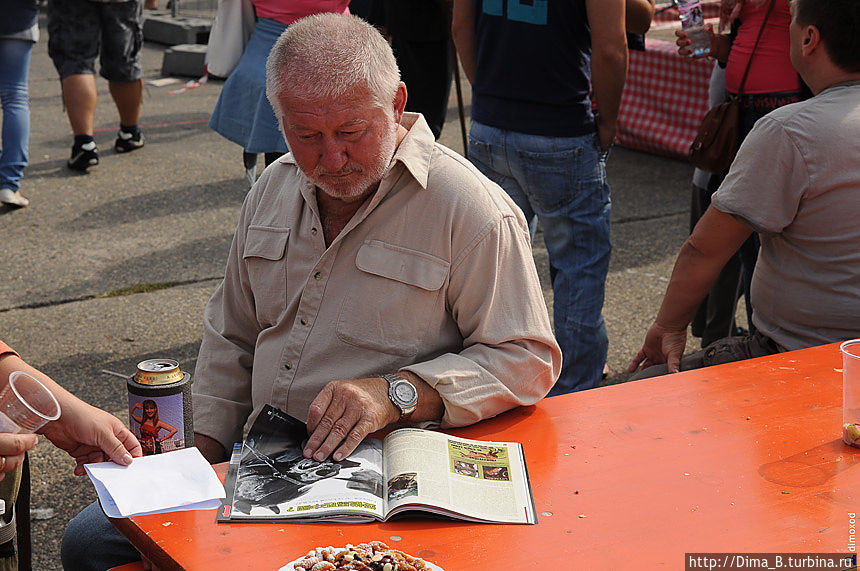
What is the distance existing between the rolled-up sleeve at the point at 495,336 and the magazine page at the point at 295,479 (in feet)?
0.73

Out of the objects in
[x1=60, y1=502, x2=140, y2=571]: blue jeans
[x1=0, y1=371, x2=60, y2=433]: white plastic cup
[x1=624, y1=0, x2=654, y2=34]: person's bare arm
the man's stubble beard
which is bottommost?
[x1=60, y1=502, x2=140, y2=571]: blue jeans

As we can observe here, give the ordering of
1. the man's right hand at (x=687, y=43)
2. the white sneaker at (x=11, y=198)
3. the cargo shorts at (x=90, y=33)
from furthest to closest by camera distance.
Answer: the cargo shorts at (x=90, y=33)
the white sneaker at (x=11, y=198)
the man's right hand at (x=687, y=43)

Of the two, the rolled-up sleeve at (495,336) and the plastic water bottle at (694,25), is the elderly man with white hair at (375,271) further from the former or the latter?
the plastic water bottle at (694,25)

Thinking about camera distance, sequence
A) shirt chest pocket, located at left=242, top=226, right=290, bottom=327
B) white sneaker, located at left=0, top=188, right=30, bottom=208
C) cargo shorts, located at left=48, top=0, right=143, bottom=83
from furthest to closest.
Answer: cargo shorts, located at left=48, top=0, right=143, bottom=83 → white sneaker, located at left=0, top=188, right=30, bottom=208 → shirt chest pocket, located at left=242, top=226, right=290, bottom=327

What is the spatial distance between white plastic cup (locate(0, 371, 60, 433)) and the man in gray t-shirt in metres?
1.82

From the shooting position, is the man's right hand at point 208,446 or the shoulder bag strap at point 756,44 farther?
the shoulder bag strap at point 756,44

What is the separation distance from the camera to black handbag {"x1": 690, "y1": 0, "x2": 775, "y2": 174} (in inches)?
154

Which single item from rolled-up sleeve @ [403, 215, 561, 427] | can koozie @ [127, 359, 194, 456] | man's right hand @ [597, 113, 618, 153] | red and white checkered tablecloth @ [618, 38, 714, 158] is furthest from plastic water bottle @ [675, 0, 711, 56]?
red and white checkered tablecloth @ [618, 38, 714, 158]

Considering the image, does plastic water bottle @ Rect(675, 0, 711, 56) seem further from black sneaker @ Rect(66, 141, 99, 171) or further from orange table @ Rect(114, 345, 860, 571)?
black sneaker @ Rect(66, 141, 99, 171)

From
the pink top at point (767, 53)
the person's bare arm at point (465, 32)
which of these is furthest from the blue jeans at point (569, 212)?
the pink top at point (767, 53)

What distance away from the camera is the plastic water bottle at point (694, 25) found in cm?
389

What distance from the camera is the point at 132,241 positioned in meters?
5.81

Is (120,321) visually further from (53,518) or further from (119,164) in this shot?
(119,164)

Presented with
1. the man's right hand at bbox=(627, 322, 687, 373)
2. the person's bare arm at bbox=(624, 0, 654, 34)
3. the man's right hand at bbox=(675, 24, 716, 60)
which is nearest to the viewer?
the man's right hand at bbox=(627, 322, 687, 373)
